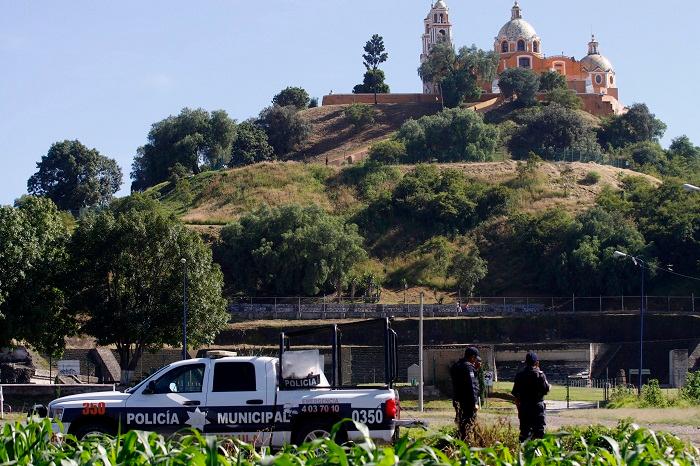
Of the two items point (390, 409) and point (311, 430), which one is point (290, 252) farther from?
point (390, 409)

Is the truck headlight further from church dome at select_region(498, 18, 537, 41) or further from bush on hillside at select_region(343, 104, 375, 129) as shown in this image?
church dome at select_region(498, 18, 537, 41)

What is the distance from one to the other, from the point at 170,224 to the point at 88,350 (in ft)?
42.7

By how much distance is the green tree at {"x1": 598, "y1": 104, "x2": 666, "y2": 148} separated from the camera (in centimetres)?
10438

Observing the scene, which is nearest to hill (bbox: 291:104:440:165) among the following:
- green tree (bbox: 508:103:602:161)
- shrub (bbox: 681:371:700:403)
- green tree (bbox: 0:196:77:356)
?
green tree (bbox: 508:103:602:161)

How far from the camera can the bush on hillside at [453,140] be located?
94.8m

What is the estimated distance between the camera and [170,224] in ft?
154

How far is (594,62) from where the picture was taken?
120375 millimetres

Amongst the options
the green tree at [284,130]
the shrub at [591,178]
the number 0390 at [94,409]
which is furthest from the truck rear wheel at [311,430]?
the green tree at [284,130]

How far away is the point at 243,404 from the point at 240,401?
0.21 feet

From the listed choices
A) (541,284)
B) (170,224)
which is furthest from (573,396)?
(541,284)

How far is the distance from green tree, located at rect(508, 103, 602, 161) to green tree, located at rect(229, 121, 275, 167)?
20.0 meters

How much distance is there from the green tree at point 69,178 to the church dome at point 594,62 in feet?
158

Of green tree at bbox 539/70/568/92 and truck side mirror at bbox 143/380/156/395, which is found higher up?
green tree at bbox 539/70/568/92

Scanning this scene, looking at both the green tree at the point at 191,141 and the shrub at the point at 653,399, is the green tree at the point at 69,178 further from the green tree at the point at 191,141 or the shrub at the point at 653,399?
the shrub at the point at 653,399
